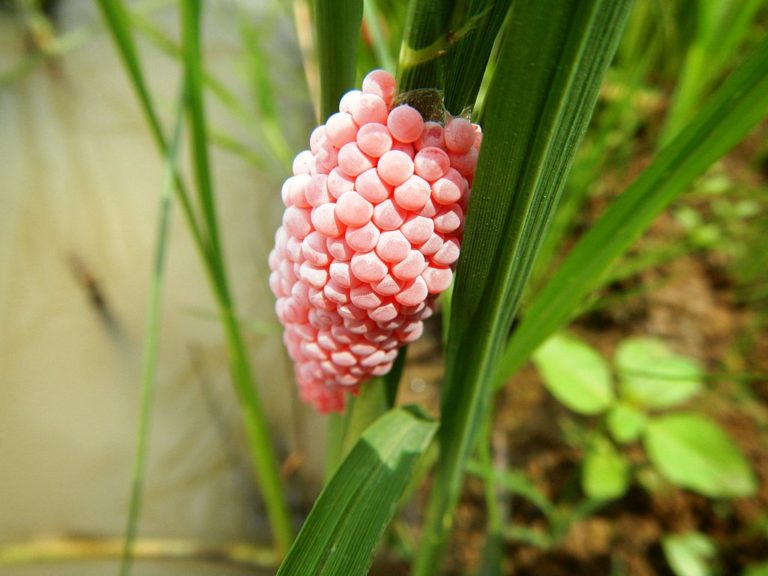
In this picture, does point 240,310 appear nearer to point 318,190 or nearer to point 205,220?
point 205,220

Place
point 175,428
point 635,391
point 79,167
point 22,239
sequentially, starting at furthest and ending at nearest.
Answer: point 79,167 < point 22,239 < point 175,428 < point 635,391

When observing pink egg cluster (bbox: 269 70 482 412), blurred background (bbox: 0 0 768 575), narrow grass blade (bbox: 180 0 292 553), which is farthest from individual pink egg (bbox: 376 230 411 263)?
blurred background (bbox: 0 0 768 575)

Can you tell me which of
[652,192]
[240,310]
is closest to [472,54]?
[652,192]

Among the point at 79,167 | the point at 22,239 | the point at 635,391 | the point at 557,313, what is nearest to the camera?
the point at 557,313

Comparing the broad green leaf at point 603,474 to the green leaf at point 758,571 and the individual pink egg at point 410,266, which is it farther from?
the individual pink egg at point 410,266

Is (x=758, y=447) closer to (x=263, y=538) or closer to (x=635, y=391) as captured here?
(x=635, y=391)

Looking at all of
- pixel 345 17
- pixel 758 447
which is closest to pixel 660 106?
pixel 758 447
